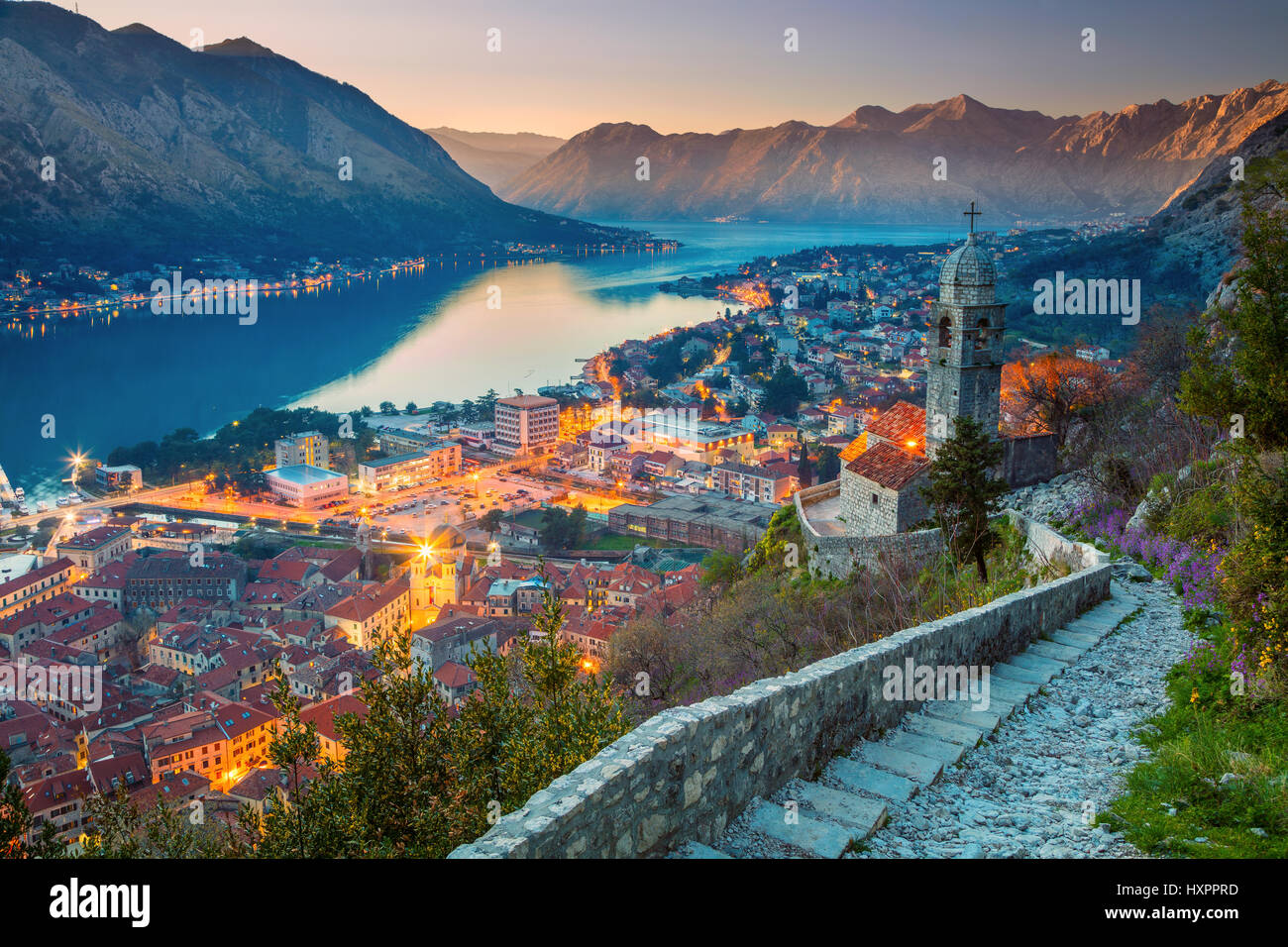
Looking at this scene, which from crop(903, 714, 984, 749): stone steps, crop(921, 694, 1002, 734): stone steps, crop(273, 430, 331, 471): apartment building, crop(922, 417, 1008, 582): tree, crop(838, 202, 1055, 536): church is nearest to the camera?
crop(903, 714, 984, 749): stone steps

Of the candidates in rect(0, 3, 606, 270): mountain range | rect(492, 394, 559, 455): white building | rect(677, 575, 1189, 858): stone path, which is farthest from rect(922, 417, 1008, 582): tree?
rect(0, 3, 606, 270): mountain range

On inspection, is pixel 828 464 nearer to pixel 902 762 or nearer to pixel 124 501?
pixel 124 501

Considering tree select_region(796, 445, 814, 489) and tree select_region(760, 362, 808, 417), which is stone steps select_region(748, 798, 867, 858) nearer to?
tree select_region(796, 445, 814, 489)

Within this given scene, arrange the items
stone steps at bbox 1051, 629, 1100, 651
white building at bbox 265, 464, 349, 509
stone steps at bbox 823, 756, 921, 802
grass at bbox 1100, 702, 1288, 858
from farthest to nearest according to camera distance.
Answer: white building at bbox 265, 464, 349, 509, stone steps at bbox 1051, 629, 1100, 651, stone steps at bbox 823, 756, 921, 802, grass at bbox 1100, 702, 1288, 858

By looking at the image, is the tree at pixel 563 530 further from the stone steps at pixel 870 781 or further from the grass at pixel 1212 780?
the stone steps at pixel 870 781

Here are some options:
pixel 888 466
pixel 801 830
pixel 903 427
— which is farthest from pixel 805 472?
pixel 801 830

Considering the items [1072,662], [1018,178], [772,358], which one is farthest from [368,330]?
[1018,178]

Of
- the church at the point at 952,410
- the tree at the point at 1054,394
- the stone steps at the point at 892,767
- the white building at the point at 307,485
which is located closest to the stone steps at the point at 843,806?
the stone steps at the point at 892,767
